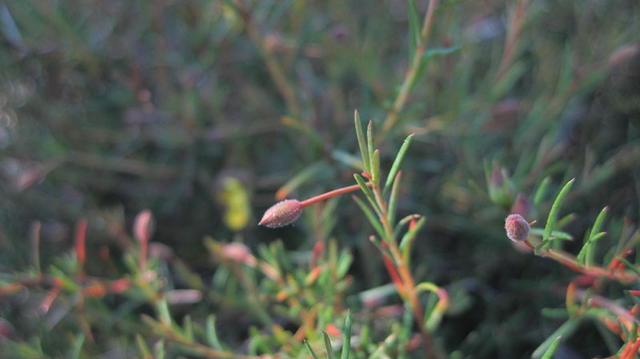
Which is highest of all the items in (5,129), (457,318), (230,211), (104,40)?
(104,40)

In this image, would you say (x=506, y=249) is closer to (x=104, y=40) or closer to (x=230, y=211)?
(x=230, y=211)

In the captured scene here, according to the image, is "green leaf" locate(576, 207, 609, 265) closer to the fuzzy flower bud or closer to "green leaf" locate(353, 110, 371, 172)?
the fuzzy flower bud

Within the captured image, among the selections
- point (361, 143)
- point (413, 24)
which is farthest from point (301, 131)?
point (361, 143)

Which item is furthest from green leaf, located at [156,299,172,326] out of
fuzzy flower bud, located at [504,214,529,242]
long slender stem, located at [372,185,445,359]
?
fuzzy flower bud, located at [504,214,529,242]

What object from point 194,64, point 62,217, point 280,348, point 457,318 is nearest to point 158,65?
point 194,64

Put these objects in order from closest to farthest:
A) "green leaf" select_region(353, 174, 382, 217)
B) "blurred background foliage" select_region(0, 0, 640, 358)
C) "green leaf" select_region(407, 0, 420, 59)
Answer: "green leaf" select_region(353, 174, 382, 217), "green leaf" select_region(407, 0, 420, 59), "blurred background foliage" select_region(0, 0, 640, 358)

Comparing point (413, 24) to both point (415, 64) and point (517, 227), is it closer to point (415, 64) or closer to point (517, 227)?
point (415, 64)

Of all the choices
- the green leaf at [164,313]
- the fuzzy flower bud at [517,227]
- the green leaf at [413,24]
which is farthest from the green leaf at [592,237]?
the green leaf at [164,313]
